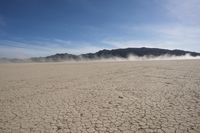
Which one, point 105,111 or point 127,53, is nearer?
point 105,111

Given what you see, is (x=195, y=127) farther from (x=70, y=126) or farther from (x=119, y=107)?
(x=70, y=126)

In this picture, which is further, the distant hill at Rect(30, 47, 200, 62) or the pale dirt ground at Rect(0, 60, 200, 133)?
the distant hill at Rect(30, 47, 200, 62)

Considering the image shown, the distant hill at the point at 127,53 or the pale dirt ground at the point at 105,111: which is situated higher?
the distant hill at the point at 127,53

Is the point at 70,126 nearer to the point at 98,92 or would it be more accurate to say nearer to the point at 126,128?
the point at 126,128

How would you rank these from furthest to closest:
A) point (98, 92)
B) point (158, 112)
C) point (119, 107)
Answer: point (98, 92) < point (119, 107) < point (158, 112)

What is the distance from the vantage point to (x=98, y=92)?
26.5 feet

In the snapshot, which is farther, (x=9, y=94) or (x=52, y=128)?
(x=9, y=94)

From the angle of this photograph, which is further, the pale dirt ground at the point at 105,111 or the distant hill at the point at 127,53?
the distant hill at the point at 127,53

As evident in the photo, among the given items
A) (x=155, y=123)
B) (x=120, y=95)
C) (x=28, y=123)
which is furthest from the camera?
(x=120, y=95)

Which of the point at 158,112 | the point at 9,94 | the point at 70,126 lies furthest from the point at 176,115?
the point at 9,94

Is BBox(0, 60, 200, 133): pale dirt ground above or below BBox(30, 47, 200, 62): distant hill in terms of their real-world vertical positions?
below

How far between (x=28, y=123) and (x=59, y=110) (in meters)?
1.17

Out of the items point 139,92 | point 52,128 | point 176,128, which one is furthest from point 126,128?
point 139,92

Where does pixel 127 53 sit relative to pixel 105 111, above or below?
above
